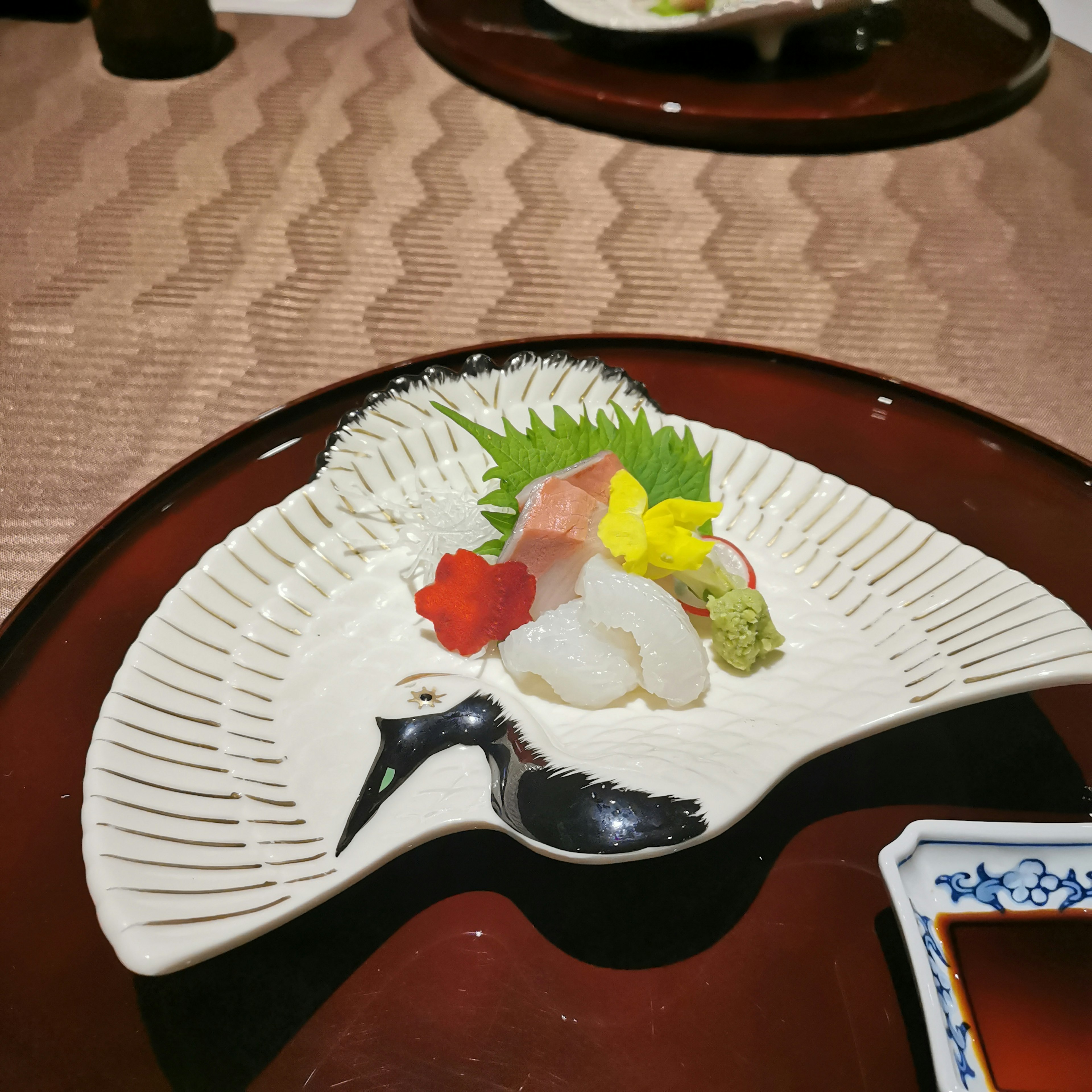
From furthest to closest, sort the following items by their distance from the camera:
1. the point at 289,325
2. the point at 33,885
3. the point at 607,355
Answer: the point at 289,325 → the point at 607,355 → the point at 33,885

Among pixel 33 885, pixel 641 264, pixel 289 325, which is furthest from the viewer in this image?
pixel 641 264

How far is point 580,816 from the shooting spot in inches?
30.3

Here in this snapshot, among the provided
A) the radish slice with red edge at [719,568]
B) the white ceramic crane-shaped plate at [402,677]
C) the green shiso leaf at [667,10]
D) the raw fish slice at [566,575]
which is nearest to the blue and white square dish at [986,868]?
the white ceramic crane-shaped plate at [402,677]

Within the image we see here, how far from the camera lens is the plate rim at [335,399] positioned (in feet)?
3.00

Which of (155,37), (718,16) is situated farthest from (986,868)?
(155,37)

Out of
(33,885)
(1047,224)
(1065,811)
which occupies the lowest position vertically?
(33,885)

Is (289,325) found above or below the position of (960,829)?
below

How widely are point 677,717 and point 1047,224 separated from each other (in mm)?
1557

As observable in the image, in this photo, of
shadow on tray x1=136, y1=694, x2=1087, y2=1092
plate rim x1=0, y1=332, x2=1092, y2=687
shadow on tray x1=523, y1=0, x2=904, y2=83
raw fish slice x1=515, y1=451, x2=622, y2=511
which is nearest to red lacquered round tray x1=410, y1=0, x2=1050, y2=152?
shadow on tray x1=523, y1=0, x2=904, y2=83

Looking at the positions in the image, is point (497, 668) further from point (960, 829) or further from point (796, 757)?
point (960, 829)

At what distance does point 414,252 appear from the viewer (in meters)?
1.74

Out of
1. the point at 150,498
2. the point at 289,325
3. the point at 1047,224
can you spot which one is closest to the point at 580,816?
the point at 150,498

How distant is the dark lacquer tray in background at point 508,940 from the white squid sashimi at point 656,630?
0.15 m

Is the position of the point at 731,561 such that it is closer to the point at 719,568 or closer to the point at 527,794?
the point at 719,568
